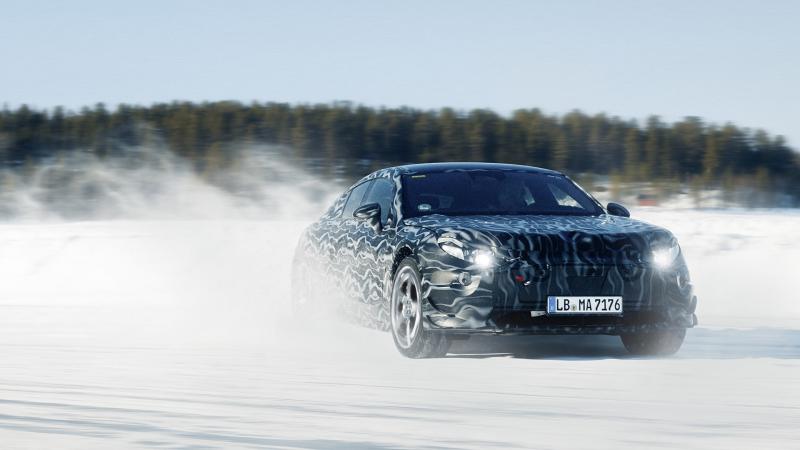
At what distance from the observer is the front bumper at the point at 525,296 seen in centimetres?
941

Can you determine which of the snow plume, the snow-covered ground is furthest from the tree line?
the snow-covered ground

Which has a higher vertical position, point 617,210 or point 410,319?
point 617,210

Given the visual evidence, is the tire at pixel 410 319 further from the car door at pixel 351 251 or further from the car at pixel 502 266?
the car door at pixel 351 251

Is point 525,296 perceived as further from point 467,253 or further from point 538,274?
point 467,253

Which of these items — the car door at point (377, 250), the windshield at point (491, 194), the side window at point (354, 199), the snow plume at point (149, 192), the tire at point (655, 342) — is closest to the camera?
the tire at point (655, 342)

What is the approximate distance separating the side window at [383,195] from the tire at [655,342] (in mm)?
2077

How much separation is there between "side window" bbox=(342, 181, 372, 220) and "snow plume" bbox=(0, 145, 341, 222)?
23.9 m

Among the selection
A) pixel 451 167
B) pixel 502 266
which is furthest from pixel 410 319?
pixel 451 167

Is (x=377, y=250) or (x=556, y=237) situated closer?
(x=556, y=237)

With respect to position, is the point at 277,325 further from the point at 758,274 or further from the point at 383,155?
the point at 383,155

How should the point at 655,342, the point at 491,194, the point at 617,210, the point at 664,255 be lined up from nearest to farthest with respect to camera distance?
the point at 664,255, the point at 655,342, the point at 491,194, the point at 617,210

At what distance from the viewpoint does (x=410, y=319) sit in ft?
32.5

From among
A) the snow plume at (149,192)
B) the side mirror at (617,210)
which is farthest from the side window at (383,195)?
the snow plume at (149,192)

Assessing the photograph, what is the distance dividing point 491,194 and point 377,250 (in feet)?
3.41
